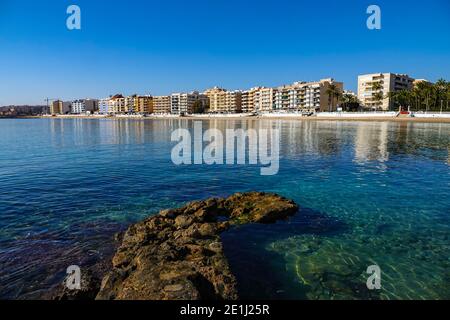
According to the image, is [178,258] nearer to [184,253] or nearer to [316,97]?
[184,253]

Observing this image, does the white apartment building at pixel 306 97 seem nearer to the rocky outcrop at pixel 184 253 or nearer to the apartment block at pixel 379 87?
the apartment block at pixel 379 87

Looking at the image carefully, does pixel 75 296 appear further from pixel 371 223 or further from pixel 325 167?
pixel 325 167

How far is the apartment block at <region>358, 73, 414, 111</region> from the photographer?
155 meters

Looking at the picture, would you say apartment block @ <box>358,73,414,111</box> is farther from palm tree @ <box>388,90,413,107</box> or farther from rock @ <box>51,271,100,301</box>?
rock @ <box>51,271,100,301</box>

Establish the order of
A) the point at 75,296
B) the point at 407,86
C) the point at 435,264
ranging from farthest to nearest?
the point at 407,86 < the point at 435,264 < the point at 75,296

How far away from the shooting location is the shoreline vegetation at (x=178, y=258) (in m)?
7.35

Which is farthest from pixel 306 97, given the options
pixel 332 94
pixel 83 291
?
pixel 83 291

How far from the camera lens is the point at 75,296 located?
7777 mm

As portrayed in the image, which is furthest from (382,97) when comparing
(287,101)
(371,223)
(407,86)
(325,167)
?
(371,223)

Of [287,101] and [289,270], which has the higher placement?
[287,101]

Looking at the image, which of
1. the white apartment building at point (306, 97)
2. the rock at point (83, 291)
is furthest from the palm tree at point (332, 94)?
the rock at point (83, 291)

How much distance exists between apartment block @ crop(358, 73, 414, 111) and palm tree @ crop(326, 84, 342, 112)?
46.8ft
